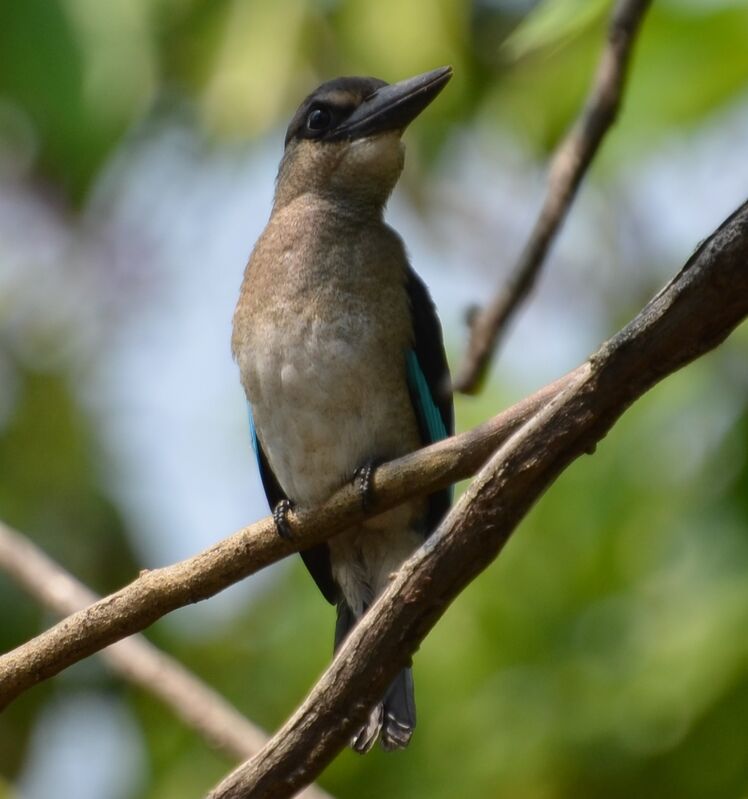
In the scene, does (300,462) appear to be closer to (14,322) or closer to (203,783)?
(203,783)

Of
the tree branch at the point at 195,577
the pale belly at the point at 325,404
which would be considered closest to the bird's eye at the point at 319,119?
the pale belly at the point at 325,404

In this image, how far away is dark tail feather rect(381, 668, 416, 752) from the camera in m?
4.38

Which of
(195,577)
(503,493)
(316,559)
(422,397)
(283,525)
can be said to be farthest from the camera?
(316,559)

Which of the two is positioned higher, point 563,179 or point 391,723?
point 563,179

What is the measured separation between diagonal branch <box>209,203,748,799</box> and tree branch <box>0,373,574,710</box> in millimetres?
420

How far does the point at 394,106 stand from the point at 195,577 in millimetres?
2069

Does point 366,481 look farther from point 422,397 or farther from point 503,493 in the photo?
point 503,493

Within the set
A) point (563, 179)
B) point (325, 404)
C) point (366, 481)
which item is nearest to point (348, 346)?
point (325, 404)

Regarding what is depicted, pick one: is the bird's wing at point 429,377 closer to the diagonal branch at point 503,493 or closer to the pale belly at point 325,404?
the pale belly at point 325,404

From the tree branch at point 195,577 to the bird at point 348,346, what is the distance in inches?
24.8

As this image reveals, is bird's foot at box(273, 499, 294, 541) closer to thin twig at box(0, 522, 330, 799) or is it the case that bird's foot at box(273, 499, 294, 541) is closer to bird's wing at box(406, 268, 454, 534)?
thin twig at box(0, 522, 330, 799)

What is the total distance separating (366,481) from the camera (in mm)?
4266

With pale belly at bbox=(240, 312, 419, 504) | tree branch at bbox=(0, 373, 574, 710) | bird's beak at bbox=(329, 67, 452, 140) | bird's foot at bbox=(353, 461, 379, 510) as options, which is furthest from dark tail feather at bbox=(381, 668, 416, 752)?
bird's beak at bbox=(329, 67, 452, 140)

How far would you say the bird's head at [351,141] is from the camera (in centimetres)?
505
